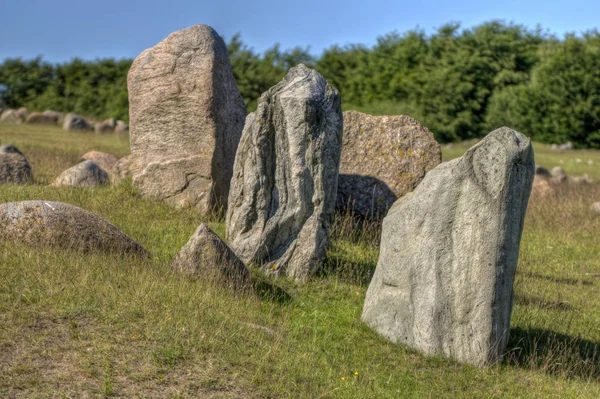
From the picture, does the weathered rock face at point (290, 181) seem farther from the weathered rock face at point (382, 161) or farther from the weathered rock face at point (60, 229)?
the weathered rock face at point (382, 161)

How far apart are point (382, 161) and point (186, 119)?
3.60 metres

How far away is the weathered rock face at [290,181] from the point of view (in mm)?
10367

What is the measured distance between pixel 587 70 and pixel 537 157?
6.82 meters

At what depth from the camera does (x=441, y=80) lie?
134ft

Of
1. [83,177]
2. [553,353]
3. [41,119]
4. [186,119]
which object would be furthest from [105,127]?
[553,353]

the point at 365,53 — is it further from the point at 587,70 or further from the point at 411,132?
the point at 411,132

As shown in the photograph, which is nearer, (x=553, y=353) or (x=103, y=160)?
(x=553, y=353)

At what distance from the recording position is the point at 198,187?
46.1 feet

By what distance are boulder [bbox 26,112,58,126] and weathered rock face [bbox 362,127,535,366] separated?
3218 centimetres

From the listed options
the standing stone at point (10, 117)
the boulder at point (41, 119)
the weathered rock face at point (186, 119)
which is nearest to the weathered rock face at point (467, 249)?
the weathered rock face at point (186, 119)

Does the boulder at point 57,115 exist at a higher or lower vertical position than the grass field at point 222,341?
higher

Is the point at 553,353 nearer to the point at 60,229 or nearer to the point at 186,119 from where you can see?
the point at 60,229

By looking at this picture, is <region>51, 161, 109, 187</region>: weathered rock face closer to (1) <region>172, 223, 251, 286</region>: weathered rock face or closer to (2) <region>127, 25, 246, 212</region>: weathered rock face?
(2) <region>127, 25, 246, 212</region>: weathered rock face

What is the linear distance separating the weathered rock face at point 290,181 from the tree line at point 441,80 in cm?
2855
